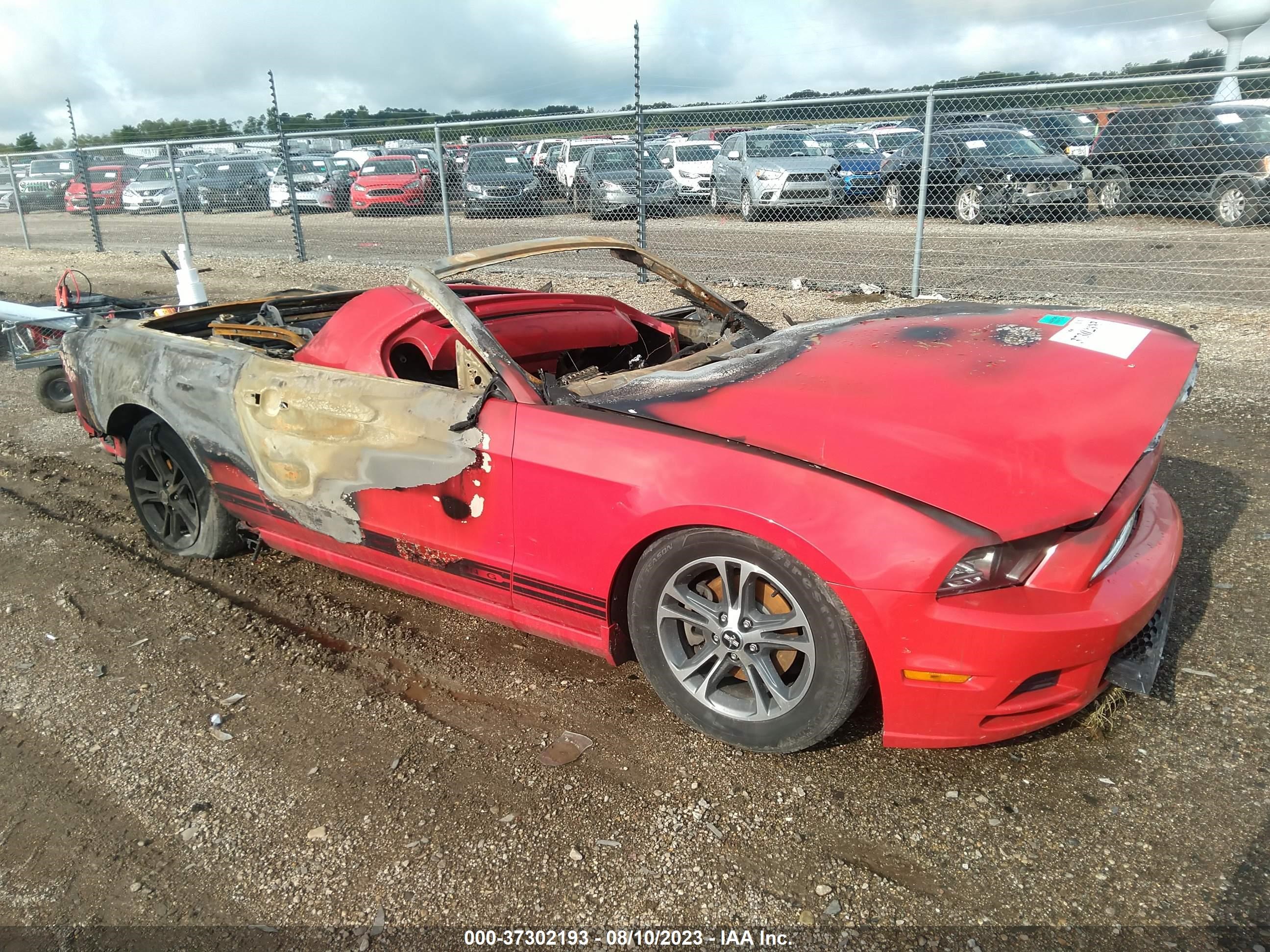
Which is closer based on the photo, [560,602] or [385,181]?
[560,602]

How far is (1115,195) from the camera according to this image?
9617mm

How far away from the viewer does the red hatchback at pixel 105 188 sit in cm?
1692

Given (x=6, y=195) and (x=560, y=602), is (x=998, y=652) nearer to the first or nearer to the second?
(x=560, y=602)

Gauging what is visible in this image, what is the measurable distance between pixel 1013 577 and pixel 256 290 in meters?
11.5

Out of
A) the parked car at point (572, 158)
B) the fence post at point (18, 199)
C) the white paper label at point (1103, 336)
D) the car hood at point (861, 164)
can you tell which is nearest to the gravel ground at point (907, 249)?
the parked car at point (572, 158)

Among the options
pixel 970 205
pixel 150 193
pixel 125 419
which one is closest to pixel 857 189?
pixel 970 205

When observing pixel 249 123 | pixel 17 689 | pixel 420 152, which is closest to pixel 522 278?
pixel 420 152

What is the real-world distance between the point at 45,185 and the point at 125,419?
1922cm

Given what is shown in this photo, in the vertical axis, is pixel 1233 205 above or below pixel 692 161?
below

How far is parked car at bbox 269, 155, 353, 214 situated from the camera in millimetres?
14297

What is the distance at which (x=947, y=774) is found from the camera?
8.17 feet

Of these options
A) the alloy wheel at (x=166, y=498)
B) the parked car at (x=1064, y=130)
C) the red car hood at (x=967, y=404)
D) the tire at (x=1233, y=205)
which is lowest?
the alloy wheel at (x=166, y=498)

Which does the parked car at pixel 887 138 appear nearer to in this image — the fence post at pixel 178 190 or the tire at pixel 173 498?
the tire at pixel 173 498

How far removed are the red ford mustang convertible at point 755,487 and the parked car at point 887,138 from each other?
8.50 metres
